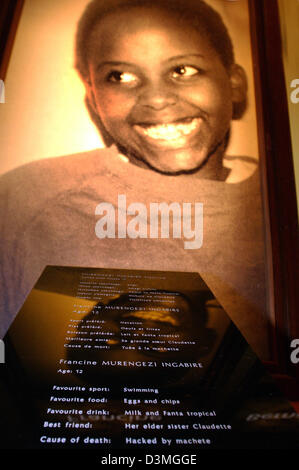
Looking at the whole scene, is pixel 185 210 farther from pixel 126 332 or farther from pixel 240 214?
pixel 126 332

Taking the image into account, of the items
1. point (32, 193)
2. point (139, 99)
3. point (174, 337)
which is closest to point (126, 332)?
point (174, 337)

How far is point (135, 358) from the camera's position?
862 millimetres

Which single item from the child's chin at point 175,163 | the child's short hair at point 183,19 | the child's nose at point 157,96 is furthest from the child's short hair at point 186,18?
the child's chin at point 175,163

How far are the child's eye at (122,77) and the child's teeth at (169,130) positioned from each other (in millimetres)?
375

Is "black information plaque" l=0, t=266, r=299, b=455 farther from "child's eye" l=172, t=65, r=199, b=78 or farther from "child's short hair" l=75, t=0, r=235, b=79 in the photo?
"child's short hair" l=75, t=0, r=235, b=79

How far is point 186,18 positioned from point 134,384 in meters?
2.76

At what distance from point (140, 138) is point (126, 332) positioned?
69.8 inches

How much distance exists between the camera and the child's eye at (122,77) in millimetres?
2586

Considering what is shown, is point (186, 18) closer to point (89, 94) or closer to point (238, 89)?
point (238, 89)

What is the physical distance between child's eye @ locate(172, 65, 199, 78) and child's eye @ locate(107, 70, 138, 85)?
11.3 inches

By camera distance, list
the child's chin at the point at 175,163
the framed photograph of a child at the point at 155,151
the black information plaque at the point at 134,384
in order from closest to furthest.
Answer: the black information plaque at the point at 134,384, the framed photograph of a child at the point at 155,151, the child's chin at the point at 175,163

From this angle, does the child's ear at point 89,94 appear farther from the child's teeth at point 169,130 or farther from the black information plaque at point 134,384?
the black information plaque at point 134,384

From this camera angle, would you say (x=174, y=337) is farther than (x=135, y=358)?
Yes

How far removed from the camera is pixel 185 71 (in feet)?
8.60
